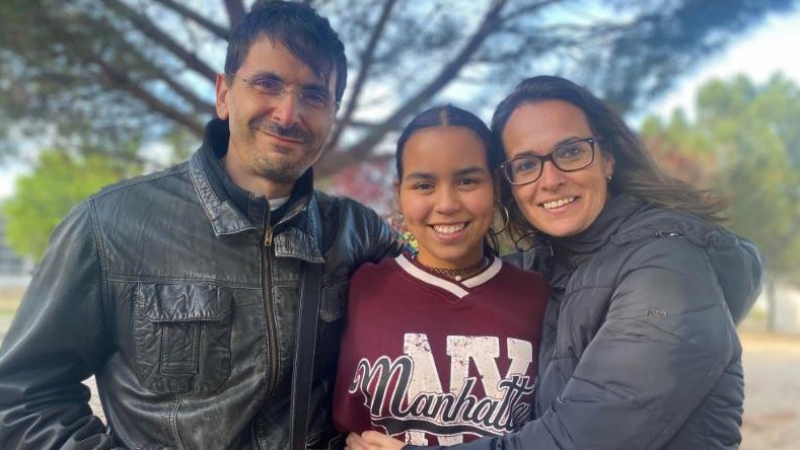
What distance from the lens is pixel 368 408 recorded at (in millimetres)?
1856

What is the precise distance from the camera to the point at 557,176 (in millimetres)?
1864

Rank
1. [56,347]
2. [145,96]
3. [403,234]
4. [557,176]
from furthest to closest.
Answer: [145,96] < [403,234] < [557,176] < [56,347]

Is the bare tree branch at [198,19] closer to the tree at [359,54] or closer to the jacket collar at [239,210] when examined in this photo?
the tree at [359,54]

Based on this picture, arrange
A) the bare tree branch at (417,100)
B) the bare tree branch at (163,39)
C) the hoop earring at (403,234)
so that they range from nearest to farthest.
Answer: the hoop earring at (403,234) → the bare tree branch at (163,39) → the bare tree branch at (417,100)

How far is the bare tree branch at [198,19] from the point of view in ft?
15.7

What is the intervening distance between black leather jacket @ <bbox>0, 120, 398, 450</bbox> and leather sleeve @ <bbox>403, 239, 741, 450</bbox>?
2.58 feet

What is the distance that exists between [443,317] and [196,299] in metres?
0.71

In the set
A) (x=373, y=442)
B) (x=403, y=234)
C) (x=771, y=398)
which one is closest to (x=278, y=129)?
(x=403, y=234)

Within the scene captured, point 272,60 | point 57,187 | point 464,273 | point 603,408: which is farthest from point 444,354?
point 57,187

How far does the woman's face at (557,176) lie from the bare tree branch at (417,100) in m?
3.46

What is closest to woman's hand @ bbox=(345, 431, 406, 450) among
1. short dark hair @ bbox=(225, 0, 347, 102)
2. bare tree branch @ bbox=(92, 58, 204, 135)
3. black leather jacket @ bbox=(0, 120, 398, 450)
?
black leather jacket @ bbox=(0, 120, 398, 450)

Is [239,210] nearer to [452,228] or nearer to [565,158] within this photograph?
[452,228]

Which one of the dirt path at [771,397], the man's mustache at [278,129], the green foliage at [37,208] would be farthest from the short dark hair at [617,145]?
the green foliage at [37,208]

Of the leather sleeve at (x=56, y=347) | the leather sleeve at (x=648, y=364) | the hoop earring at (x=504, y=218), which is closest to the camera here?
the leather sleeve at (x=648, y=364)
